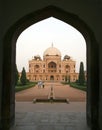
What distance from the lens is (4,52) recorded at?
16.9 feet

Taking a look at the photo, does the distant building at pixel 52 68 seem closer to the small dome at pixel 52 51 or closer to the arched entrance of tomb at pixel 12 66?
the small dome at pixel 52 51

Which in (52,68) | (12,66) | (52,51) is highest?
(52,51)

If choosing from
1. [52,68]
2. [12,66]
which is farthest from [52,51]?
[12,66]

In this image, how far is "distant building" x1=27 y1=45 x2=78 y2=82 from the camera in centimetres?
5312

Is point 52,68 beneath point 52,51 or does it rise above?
beneath

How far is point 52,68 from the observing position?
5519 centimetres

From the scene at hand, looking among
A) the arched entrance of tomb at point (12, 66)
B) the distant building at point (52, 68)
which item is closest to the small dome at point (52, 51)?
the distant building at point (52, 68)

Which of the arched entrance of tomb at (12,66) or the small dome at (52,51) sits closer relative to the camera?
the arched entrance of tomb at (12,66)

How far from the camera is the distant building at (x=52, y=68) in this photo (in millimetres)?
53125

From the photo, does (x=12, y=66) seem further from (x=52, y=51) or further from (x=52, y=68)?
(x=52, y=68)

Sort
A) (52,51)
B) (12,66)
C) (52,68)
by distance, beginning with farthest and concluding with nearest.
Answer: (52,68)
(52,51)
(12,66)

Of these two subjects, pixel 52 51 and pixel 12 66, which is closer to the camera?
pixel 12 66

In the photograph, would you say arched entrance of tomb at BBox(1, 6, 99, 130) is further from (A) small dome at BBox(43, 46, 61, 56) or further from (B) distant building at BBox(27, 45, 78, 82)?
(A) small dome at BBox(43, 46, 61, 56)

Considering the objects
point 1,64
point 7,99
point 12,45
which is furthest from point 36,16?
point 7,99
